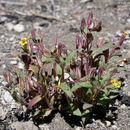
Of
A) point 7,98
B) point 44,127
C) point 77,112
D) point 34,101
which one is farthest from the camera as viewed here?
point 7,98

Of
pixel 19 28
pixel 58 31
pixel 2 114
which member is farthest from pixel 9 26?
pixel 2 114

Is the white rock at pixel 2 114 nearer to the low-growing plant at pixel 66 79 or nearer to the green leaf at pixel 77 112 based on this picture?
the low-growing plant at pixel 66 79

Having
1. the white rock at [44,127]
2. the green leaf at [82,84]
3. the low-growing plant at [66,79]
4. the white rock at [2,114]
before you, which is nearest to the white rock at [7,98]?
the white rock at [2,114]

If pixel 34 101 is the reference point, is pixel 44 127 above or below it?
below

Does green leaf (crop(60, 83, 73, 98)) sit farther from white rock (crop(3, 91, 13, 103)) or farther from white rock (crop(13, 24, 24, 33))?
white rock (crop(13, 24, 24, 33))

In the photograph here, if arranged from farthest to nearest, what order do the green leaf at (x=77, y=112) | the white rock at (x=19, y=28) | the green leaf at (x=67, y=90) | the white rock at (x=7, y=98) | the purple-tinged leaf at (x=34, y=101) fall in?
1. the white rock at (x=19, y=28)
2. the white rock at (x=7, y=98)
3. the green leaf at (x=77, y=112)
4. the purple-tinged leaf at (x=34, y=101)
5. the green leaf at (x=67, y=90)

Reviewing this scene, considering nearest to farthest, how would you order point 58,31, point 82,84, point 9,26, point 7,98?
point 82,84 < point 7,98 < point 58,31 < point 9,26

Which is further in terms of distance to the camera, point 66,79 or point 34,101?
point 66,79

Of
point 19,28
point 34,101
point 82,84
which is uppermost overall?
point 19,28

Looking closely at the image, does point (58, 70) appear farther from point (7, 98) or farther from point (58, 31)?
point (58, 31)
